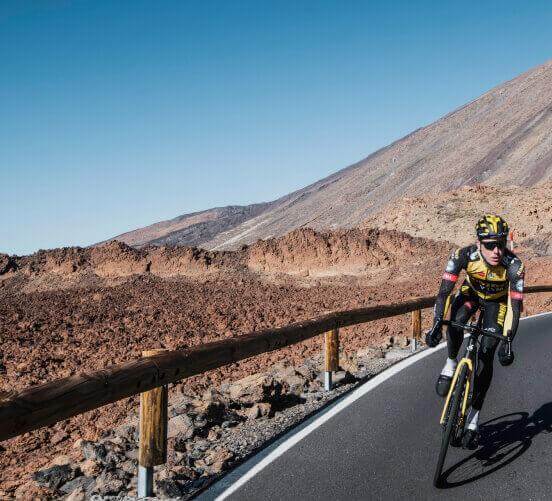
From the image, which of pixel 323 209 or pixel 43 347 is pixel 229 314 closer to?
pixel 43 347

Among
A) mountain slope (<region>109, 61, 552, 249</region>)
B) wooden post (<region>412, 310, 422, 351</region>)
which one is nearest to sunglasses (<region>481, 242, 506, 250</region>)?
wooden post (<region>412, 310, 422, 351</region>)

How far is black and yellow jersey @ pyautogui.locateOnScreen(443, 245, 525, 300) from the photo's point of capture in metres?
5.25

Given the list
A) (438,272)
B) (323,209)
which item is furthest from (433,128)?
(438,272)

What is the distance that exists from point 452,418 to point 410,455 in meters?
0.79

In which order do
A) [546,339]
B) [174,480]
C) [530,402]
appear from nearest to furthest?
[174,480]
[530,402]
[546,339]

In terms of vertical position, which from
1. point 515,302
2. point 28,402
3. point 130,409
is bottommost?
point 130,409

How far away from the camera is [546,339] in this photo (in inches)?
479

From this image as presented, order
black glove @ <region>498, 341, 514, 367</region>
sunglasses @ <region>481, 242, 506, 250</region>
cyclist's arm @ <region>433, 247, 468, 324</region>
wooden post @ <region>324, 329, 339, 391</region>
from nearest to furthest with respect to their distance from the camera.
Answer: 1. black glove @ <region>498, 341, 514, 367</region>
2. sunglasses @ <region>481, 242, 506, 250</region>
3. cyclist's arm @ <region>433, 247, 468, 324</region>
4. wooden post @ <region>324, 329, 339, 391</region>

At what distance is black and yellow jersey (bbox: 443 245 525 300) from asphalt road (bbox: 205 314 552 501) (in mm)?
1420

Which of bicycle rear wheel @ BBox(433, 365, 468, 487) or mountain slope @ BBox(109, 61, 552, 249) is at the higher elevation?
mountain slope @ BBox(109, 61, 552, 249)

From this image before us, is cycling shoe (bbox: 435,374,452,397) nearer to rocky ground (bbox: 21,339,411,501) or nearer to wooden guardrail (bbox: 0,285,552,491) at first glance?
rocky ground (bbox: 21,339,411,501)

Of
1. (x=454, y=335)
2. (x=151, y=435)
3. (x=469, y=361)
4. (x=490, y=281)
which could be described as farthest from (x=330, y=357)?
(x=151, y=435)

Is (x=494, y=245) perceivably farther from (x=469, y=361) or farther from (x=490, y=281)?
(x=469, y=361)

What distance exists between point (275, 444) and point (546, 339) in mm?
8507
